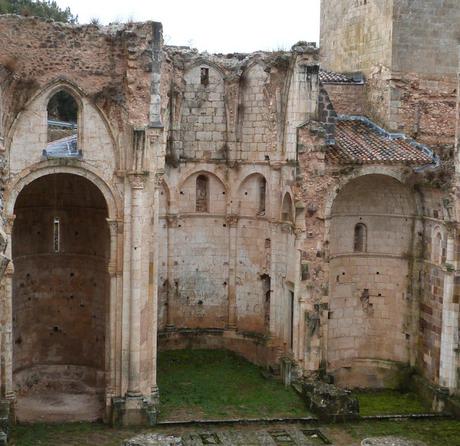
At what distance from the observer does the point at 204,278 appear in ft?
90.4

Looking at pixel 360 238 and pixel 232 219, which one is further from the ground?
pixel 232 219

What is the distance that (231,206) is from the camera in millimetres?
27156

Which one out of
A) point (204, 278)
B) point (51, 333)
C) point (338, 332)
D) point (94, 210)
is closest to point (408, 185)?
point (338, 332)

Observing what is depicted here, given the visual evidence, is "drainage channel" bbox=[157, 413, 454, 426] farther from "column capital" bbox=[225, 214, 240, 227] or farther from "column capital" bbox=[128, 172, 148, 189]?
"column capital" bbox=[225, 214, 240, 227]

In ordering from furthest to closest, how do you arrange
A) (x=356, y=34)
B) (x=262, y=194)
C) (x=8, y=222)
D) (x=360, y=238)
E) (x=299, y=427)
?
(x=356, y=34) → (x=262, y=194) → (x=360, y=238) → (x=299, y=427) → (x=8, y=222)

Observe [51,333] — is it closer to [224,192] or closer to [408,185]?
[224,192]

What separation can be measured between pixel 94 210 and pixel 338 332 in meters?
8.62

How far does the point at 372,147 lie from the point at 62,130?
1445cm

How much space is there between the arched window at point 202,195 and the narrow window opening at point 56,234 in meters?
5.19

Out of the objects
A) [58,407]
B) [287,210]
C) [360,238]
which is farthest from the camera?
[360,238]

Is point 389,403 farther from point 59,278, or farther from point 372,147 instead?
point 59,278

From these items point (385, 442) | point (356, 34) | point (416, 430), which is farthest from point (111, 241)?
point (356, 34)

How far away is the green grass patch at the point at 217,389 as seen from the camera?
850 inches

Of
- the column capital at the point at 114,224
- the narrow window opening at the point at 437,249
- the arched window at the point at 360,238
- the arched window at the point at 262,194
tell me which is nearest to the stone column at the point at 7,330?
the column capital at the point at 114,224
